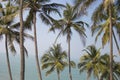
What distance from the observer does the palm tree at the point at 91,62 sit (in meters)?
54.6

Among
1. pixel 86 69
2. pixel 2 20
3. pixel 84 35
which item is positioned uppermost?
pixel 2 20

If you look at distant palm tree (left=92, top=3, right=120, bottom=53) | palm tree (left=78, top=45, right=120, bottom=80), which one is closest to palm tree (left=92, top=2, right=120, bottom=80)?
distant palm tree (left=92, top=3, right=120, bottom=53)

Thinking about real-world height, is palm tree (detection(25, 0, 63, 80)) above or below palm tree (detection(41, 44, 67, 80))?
above

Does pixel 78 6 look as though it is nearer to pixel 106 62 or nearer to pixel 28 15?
pixel 28 15

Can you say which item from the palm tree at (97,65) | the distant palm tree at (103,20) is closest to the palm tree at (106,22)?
the distant palm tree at (103,20)

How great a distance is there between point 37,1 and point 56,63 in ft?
66.1

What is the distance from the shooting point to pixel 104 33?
3891 centimetres

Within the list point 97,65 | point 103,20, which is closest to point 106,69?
point 97,65

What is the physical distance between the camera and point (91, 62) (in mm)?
55938

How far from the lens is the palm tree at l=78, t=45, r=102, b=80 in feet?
179

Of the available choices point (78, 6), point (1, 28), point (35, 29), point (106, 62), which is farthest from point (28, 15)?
point (106, 62)

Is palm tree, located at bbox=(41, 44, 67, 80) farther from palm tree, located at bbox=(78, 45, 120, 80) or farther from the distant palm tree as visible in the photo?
the distant palm tree

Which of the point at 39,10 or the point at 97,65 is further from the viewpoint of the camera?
the point at 97,65

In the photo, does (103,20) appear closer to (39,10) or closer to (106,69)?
(39,10)
